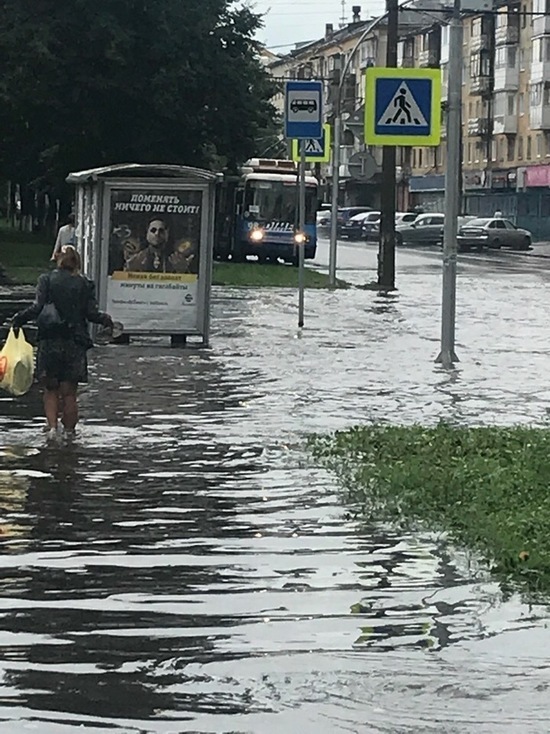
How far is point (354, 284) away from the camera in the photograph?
43375 mm

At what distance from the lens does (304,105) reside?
82.2ft

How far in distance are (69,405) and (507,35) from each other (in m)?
107

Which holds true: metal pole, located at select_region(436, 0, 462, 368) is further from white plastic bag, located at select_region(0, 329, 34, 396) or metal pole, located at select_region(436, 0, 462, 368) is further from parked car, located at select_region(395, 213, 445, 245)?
parked car, located at select_region(395, 213, 445, 245)

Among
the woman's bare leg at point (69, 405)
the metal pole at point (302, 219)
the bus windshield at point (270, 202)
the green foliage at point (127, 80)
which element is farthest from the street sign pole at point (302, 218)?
the bus windshield at point (270, 202)

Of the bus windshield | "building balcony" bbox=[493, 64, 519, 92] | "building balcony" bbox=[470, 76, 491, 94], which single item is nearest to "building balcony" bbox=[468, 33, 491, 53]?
"building balcony" bbox=[470, 76, 491, 94]

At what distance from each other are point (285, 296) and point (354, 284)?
20.6 ft

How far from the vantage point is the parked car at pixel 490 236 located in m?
82.5

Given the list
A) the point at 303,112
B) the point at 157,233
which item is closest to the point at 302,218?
the point at 303,112

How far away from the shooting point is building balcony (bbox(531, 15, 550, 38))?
354ft

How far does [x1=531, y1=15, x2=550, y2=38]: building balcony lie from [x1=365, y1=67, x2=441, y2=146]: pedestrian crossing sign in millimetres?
88463

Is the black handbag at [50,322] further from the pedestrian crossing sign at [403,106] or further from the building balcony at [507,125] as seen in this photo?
the building balcony at [507,125]

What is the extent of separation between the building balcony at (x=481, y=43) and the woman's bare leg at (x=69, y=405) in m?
110

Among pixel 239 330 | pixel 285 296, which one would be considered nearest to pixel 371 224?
pixel 285 296

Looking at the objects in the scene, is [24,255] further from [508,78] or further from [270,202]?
[508,78]
